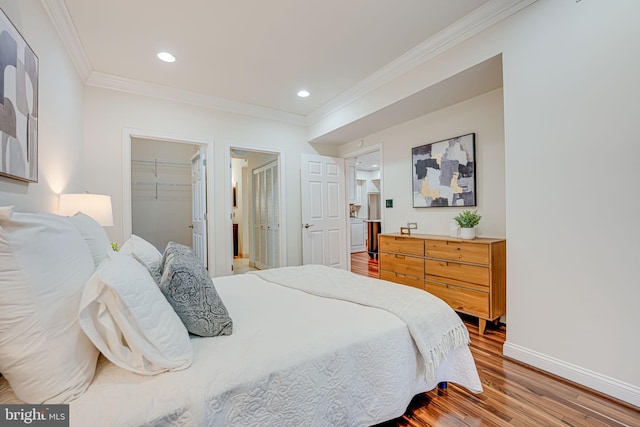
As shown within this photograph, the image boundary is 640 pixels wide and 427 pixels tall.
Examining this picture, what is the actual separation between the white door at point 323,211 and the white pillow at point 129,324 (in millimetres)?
3408

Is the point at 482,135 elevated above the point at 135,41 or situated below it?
below

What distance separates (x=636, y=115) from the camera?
62.7 inches

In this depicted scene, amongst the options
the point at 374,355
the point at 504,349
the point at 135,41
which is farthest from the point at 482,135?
the point at 135,41

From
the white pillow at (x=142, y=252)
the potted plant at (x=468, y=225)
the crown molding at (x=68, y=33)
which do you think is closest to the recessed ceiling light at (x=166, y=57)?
the crown molding at (x=68, y=33)

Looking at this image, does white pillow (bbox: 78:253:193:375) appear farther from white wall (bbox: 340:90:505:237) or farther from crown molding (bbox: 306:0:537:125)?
white wall (bbox: 340:90:505:237)

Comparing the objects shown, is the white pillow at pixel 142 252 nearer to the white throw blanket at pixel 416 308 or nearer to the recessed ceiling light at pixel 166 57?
the white throw blanket at pixel 416 308

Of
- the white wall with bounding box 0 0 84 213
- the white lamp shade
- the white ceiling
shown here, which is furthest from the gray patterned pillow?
the white ceiling

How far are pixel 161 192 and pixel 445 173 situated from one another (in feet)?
15.0

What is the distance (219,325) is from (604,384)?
88.2 inches

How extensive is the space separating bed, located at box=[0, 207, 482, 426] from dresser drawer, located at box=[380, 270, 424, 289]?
138cm

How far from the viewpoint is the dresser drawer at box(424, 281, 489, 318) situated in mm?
2494

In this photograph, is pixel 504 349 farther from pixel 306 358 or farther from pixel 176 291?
pixel 176 291

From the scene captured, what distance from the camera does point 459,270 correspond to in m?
2.67

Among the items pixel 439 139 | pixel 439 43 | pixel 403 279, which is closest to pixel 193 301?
pixel 403 279
